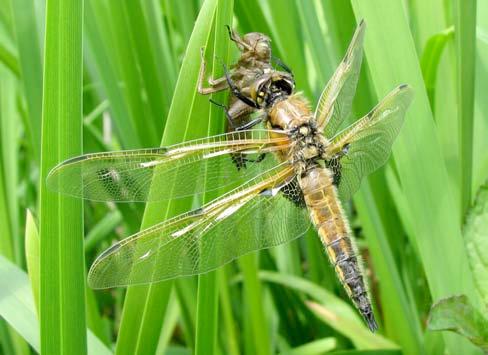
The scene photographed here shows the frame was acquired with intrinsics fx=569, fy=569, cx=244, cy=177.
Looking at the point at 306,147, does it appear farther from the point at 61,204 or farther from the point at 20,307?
the point at 20,307

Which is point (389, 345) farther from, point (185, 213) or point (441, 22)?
point (441, 22)

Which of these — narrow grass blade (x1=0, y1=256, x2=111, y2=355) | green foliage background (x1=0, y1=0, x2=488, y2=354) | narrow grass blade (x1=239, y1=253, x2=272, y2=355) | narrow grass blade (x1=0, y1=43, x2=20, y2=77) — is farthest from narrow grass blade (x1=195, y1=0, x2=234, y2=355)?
narrow grass blade (x1=0, y1=43, x2=20, y2=77)

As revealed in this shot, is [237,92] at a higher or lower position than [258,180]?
higher

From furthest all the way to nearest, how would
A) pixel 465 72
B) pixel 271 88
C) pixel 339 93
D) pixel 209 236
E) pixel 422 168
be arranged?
pixel 271 88 → pixel 339 93 → pixel 209 236 → pixel 465 72 → pixel 422 168

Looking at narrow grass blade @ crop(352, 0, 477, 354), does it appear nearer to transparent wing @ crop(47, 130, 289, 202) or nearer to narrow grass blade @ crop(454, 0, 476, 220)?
narrow grass blade @ crop(454, 0, 476, 220)

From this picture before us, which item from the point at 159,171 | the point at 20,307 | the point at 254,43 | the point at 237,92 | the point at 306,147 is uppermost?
the point at 254,43

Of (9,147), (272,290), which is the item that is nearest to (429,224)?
(272,290)

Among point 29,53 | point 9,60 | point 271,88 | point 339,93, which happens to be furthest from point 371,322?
point 9,60

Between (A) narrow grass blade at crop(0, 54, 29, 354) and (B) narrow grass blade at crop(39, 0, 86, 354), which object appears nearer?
(B) narrow grass blade at crop(39, 0, 86, 354)
